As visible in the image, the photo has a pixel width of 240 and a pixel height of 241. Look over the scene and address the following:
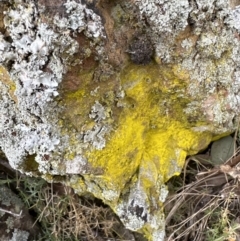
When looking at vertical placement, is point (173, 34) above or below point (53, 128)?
above

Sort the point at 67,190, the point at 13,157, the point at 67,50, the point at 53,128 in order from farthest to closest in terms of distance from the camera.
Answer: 1. the point at 67,190
2. the point at 13,157
3. the point at 53,128
4. the point at 67,50

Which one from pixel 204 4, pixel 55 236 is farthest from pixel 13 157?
pixel 204 4

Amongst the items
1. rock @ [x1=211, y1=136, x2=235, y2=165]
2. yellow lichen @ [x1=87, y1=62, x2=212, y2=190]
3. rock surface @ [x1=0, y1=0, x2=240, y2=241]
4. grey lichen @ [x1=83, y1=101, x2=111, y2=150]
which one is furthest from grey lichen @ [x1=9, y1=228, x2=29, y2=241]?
rock @ [x1=211, y1=136, x2=235, y2=165]

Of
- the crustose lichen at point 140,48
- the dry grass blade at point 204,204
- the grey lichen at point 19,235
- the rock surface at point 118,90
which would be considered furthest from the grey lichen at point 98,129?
the grey lichen at point 19,235

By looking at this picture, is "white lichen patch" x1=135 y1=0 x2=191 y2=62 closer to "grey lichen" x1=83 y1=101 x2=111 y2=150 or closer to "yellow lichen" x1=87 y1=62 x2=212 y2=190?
"yellow lichen" x1=87 y1=62 x2=212 y2=190

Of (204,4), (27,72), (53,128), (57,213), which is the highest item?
(204,4)

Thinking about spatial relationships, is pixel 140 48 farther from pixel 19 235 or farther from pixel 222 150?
pixel 19 235

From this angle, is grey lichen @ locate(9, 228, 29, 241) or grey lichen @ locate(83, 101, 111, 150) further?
grey lichen @ locate(9, 228, 29, 241)

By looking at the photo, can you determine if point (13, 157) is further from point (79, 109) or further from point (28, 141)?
point (79, 109)

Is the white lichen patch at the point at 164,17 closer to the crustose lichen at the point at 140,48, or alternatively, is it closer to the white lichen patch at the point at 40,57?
the crustose lichen at the point at 140,48
